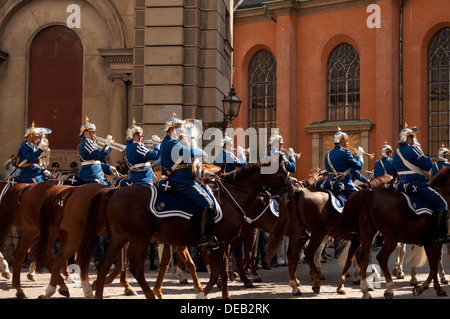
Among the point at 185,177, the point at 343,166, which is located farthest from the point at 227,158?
the point at 185,177

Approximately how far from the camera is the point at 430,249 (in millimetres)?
11977

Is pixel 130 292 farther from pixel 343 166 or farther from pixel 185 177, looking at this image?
pixel 343 166

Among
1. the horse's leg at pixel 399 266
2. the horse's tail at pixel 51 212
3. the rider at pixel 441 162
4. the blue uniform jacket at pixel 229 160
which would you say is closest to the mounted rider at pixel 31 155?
the horse's tail at pixel 51 212

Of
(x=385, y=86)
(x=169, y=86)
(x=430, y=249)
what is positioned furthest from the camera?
(x=385, y=86)

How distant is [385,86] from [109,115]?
22.4 meters

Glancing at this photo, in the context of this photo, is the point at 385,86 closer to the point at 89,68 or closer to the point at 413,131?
the point at 89,68

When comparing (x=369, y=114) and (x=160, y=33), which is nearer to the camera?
(x=160, y=33)

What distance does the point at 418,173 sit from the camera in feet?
39.7

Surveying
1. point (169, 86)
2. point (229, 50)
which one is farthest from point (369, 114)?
point (169, 86)

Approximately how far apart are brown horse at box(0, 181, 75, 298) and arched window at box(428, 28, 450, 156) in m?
28.0

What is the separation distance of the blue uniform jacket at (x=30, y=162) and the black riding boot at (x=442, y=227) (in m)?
7.52

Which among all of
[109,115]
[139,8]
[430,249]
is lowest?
[430,249]

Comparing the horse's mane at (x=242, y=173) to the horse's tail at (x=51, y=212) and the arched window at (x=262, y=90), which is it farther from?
the arched window at (x=262, y=90)

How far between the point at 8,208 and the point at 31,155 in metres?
1.21
